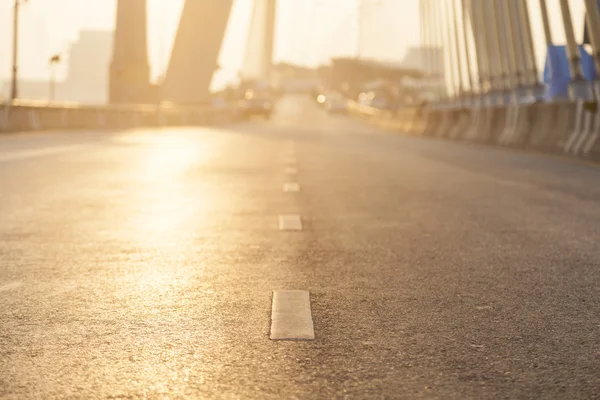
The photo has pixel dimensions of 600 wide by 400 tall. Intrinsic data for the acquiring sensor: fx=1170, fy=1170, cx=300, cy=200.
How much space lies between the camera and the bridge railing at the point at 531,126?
21609 millimetres

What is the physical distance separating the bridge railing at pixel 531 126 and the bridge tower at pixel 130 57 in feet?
56.3

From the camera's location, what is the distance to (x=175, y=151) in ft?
87.5

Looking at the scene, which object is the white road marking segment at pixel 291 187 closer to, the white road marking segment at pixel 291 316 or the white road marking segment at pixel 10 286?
the white road marking segment at pixel 10 286

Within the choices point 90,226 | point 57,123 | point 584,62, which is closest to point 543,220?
point 90,226

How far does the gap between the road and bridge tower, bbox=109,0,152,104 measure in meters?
42.0

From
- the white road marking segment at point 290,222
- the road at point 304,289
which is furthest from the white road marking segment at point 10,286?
the white road marking segment at point 290,222

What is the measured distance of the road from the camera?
14.5 feet

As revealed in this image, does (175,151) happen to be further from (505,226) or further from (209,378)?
(209,378)

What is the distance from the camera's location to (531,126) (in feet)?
87.6

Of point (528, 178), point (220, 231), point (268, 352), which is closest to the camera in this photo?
point (268, 352)

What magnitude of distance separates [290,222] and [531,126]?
17385 mm

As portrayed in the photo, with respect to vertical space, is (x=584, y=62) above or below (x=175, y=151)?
above

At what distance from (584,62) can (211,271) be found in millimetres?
26504

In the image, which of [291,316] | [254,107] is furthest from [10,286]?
[254,107]
